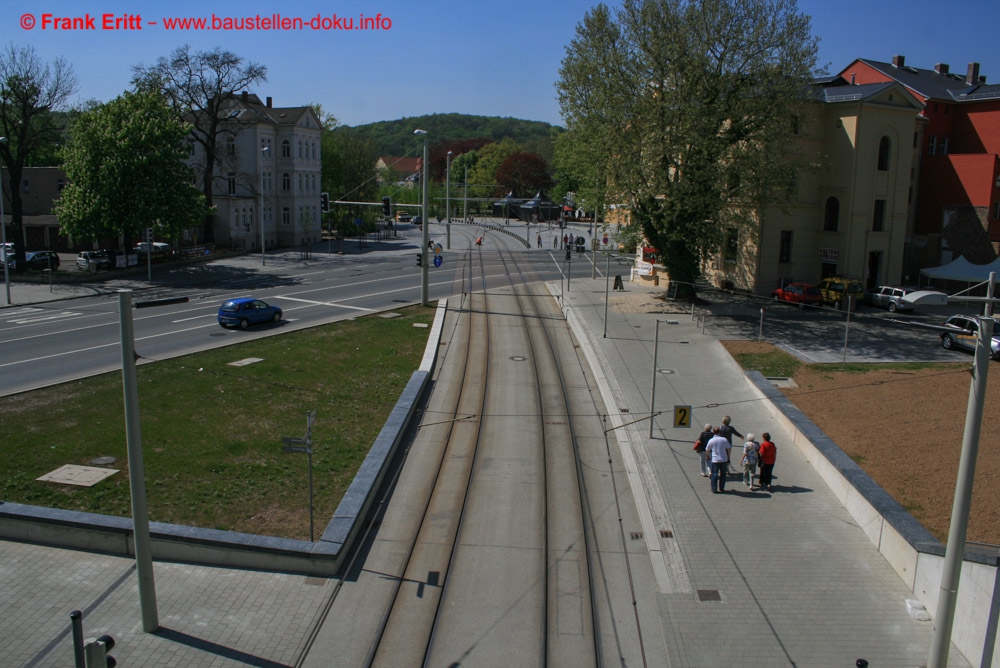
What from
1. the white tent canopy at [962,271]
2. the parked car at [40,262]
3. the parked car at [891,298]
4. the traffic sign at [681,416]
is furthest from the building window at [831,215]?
the parked car at [40,262]

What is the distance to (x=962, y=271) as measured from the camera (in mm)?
45219

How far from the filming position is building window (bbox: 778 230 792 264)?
44.1 m

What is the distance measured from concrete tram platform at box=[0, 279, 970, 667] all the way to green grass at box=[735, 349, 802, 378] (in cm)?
925

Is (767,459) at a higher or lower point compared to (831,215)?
lower

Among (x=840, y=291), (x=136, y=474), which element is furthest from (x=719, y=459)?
(x=840, y=291)

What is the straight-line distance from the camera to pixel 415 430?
66.8 feet

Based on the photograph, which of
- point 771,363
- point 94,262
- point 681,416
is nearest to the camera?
point 681,416

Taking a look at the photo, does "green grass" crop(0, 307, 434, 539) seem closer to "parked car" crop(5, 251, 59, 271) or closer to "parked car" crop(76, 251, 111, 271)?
"parked car" crop(76, 251, 111, 271)

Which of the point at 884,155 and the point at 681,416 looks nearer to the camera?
the point at 681,416

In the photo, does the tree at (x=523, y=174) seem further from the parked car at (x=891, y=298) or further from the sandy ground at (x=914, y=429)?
the sandy ground at (x=914, y=429)

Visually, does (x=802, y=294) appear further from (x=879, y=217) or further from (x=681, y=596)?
(x=681, y=596)

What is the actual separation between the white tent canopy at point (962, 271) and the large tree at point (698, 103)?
15832mm

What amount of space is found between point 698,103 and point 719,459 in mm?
23620

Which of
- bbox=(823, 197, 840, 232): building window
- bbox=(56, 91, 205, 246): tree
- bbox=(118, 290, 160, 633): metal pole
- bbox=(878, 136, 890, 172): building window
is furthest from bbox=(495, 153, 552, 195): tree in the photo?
bbox=(118, 290, 160, 633): metal pole
